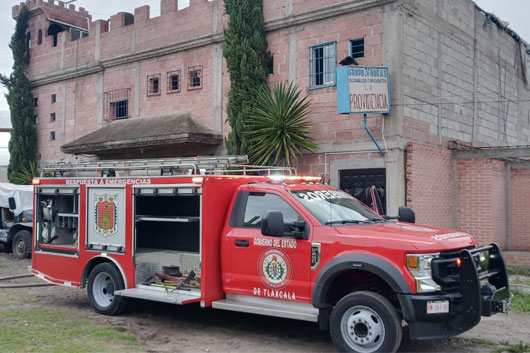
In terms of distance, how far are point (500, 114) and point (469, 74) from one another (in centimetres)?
278

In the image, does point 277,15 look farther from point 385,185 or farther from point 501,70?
point 501,70

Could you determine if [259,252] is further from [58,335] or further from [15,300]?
[15,300]

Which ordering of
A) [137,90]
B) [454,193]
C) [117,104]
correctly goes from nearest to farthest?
[454,193] < [137,90] < [117,104]

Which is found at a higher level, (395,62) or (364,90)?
(395,62)

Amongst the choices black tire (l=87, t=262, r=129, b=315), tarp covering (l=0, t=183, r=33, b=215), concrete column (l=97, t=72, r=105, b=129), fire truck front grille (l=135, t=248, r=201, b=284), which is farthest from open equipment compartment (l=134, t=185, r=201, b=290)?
concrete column (l=97, t=72, r=105, b=129)

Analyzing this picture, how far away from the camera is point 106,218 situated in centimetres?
916

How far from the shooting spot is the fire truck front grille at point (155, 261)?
8540 millimetres

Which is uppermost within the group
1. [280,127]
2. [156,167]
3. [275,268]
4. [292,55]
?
[292,55]

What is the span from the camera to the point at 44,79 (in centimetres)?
2334

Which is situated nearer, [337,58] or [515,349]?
[515,349]

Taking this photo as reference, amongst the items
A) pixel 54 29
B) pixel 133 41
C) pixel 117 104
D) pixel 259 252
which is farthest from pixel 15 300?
pixel 54 29

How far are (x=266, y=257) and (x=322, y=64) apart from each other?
9.14 meters

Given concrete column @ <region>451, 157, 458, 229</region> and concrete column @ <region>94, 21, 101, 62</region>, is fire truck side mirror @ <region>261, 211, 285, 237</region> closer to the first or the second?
concrete column @ <region>451, 157, 458, 229</region>

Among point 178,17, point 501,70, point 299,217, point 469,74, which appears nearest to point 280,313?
point 299,217
